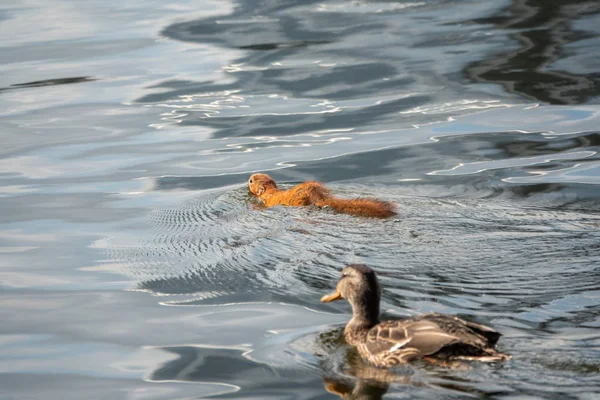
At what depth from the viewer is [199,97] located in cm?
1386

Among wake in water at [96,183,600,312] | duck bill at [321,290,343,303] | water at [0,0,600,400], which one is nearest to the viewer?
water at [0,0,600,400]

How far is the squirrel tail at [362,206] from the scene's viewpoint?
9031 mm

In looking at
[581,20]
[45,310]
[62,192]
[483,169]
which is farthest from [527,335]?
[581,20]

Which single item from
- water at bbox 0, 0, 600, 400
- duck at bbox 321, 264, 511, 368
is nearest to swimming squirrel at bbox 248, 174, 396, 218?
water at bbox 0, 0, 600, 400

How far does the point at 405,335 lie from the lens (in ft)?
20.0

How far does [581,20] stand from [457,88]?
368 centimetres

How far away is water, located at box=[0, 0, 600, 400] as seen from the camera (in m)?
6.37

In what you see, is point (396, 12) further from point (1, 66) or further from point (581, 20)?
point (1, 66)

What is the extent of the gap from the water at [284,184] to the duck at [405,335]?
0.31ft

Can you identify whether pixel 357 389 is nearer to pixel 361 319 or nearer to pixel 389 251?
pixel 361 319

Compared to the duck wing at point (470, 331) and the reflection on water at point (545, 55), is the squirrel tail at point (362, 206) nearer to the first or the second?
the duck wing at point (470, 331)

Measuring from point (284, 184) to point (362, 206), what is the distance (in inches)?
73.0

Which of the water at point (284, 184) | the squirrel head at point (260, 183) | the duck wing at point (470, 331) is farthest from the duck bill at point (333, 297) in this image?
the squirrel head at point (260, 183)

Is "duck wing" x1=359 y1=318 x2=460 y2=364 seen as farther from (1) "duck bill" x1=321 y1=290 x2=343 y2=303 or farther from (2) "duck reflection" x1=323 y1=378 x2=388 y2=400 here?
(1) "duck bill" x1=321 y1=290 x2=343 y2=303
